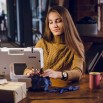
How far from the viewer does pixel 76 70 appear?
8.14 feet

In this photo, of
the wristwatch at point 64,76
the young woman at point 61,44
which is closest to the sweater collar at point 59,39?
the young woman at point 61,44

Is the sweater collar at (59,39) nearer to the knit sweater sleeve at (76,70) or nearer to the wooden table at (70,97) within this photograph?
the knit sweater sleeve at (76,70)

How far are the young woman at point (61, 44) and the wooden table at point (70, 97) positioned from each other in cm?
38

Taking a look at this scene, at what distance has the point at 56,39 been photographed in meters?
2.76

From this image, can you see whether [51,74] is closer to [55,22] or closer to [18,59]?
[18,59]

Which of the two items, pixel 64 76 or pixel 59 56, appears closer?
pixel 64 76

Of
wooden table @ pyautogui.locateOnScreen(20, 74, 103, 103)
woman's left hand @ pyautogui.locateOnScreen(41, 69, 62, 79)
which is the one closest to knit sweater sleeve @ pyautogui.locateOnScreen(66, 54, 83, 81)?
woman's left hand @ pyautogui.locateOnScreen(41, 69, 62, 79)

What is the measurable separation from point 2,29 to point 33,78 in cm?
969

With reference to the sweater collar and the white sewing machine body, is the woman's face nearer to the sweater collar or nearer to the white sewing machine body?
the sweater collar

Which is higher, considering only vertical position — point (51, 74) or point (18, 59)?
point (18, 59)

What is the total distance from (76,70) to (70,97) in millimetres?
531

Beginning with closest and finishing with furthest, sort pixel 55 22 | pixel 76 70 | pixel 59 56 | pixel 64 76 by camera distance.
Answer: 1. pixel 64 76
2. pixel 76 70
3. pixel 55 22
4. pixel 59 56

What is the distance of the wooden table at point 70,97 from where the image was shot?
1.90m

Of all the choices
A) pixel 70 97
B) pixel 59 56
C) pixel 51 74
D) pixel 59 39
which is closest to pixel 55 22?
pixel 59 39
